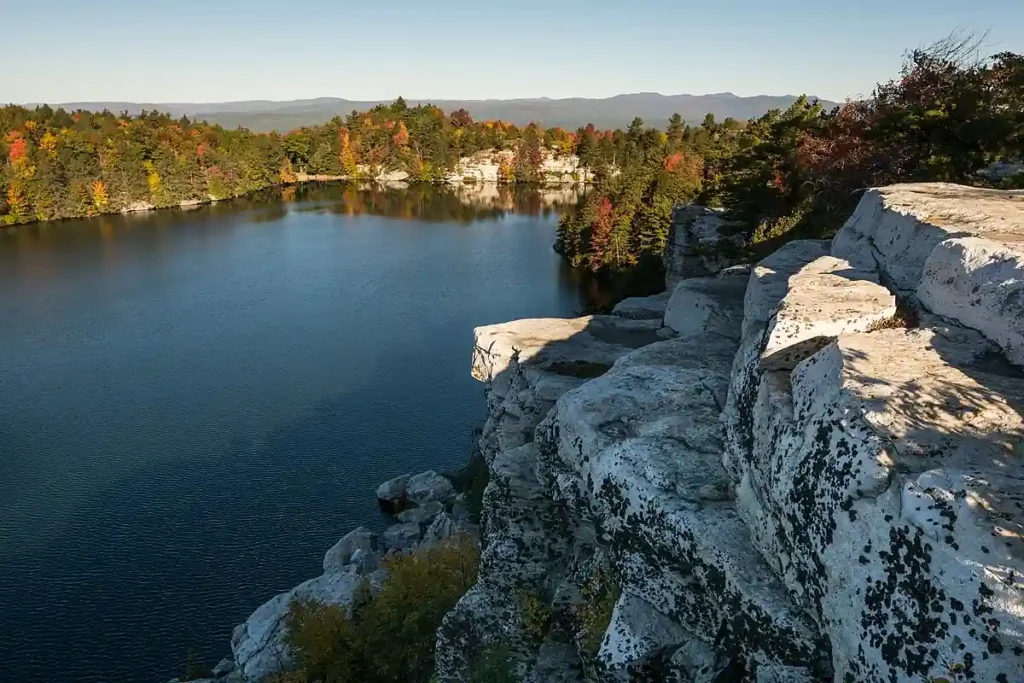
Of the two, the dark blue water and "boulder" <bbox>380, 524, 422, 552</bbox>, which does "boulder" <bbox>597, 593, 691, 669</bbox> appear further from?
the dark blue water

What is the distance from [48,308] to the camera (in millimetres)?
48312

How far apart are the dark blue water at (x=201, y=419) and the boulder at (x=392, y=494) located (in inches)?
22.5

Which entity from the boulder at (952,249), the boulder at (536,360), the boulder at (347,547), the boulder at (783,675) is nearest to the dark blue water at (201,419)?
the boulder at (347,547)

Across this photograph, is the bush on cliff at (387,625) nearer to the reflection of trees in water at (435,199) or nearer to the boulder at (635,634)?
the boulder at (635,634)

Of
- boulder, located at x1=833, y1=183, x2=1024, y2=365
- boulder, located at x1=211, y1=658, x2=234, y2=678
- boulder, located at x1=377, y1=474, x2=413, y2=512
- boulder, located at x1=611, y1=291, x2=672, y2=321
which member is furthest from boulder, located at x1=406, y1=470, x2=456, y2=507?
boulder, located at x1=833, y1=183, x2=1024, y2=365

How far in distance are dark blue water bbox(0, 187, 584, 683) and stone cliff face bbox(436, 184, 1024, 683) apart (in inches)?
570

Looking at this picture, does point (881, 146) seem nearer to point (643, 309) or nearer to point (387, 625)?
point (643, 309)

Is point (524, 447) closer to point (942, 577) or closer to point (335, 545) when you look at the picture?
point (942, 577)

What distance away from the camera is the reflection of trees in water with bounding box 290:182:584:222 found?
97.1 m

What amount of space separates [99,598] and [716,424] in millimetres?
21570

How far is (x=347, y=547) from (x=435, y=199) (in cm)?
9448

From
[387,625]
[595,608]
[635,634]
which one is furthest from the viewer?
[387,625]

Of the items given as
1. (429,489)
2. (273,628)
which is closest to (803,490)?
(273,628)

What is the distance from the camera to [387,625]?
16.8 meters
